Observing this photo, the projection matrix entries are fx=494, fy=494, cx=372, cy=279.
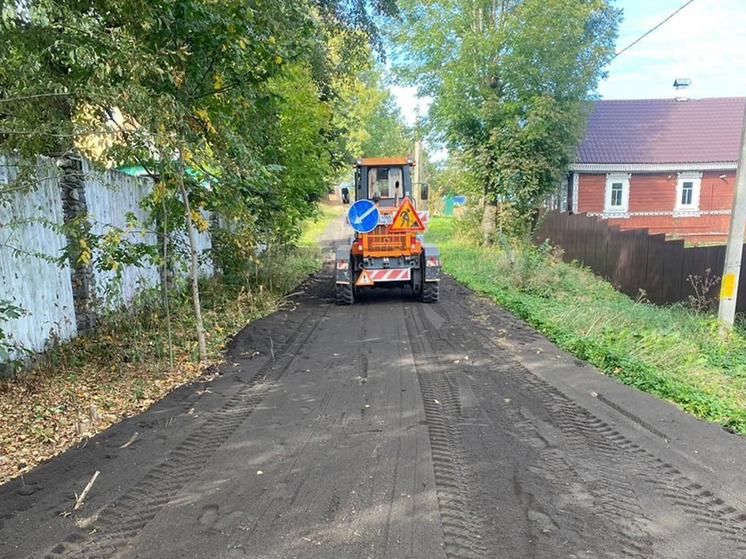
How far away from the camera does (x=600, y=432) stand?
4172 millimetres

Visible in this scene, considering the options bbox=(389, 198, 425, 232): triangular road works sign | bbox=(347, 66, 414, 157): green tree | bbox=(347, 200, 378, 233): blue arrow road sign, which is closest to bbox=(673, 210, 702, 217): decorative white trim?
bbox=(347, 66, 414, 157): green tree

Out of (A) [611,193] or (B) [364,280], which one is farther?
(A) [611,193]

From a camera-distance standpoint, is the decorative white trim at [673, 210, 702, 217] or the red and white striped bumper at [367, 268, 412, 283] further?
the decorative white trim at [673, 210, 702, 217]

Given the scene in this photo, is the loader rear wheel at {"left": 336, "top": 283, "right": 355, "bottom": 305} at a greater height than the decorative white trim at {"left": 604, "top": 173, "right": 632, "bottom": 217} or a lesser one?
lesser

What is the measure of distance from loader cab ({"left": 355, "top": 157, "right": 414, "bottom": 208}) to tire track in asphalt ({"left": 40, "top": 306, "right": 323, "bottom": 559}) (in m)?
6.36

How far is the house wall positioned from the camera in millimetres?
23812

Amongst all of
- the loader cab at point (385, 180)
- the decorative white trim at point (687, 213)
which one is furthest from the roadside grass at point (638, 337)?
the decorative white trim at point (687, 213)

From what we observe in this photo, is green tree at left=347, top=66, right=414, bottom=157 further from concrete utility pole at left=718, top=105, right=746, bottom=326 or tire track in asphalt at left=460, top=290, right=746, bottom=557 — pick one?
tire track in asphalt at left=460, top=290, right=746, bottom=557

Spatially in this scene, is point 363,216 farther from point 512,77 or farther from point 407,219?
point 512,77

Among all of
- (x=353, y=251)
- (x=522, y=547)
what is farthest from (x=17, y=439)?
(x=353, y=251)

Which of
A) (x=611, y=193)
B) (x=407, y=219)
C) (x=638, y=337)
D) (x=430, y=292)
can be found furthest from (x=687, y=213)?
(x=638, y=337)

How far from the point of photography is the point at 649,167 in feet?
77.4

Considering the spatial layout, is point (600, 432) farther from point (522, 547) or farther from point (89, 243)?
point (89, 243)

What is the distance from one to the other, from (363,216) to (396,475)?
21.7ft
